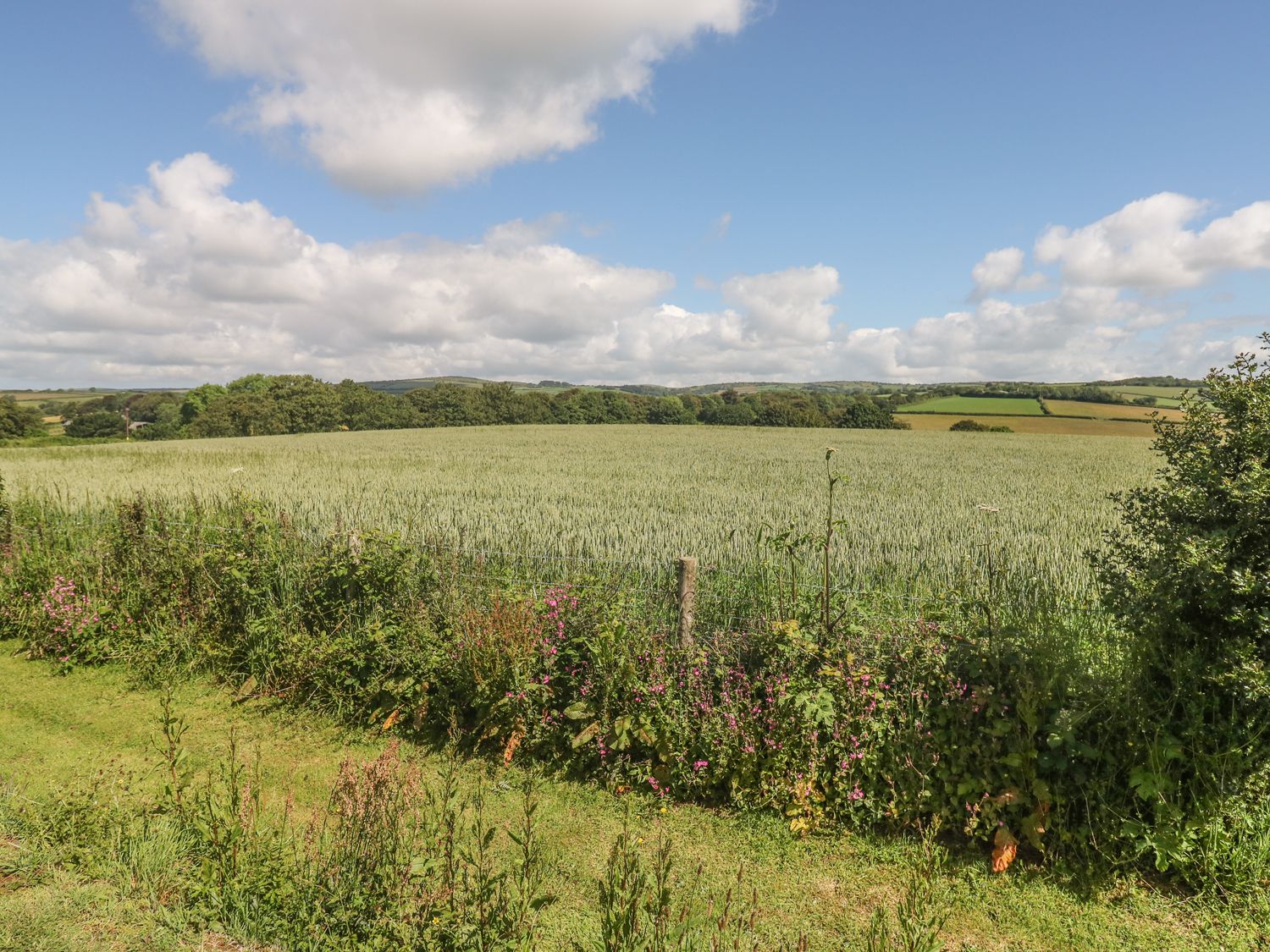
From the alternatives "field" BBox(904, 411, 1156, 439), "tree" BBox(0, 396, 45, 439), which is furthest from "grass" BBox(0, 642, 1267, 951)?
"tree" BBox(0, 396, 45, 439)

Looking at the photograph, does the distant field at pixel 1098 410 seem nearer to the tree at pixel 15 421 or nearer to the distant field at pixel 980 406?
the distant field at pixel 980 406

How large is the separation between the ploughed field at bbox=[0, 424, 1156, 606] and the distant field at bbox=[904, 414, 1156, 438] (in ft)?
91.9

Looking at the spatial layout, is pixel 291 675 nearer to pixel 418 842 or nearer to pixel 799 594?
pixel 418 842

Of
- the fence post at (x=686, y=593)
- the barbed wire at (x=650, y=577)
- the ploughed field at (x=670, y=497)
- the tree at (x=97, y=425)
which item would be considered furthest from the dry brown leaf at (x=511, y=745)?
the tree at (x=97, y=425)

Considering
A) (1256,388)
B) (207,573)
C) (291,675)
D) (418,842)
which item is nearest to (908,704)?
(1256,388)

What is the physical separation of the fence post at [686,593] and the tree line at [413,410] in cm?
7045

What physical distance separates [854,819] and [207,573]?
296 inches

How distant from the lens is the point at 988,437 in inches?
2082

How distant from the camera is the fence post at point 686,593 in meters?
5.61

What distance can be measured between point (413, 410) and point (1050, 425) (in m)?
75.6

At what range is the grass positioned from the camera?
336 cm

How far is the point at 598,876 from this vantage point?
161 inches

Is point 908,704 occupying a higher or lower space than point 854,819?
higher

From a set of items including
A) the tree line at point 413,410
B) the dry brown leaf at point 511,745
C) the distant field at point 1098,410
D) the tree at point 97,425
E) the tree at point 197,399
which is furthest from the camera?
the tree at point 197,399
